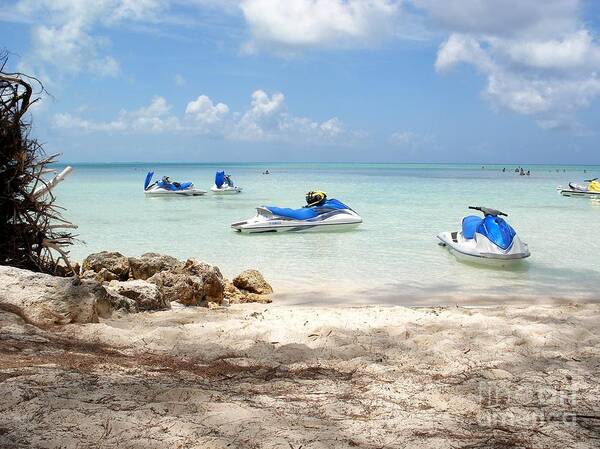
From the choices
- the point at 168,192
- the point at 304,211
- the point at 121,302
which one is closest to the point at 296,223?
the point at 304,211

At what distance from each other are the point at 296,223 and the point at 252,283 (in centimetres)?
719

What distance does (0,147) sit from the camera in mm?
5512

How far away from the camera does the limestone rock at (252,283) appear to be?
7622 mm

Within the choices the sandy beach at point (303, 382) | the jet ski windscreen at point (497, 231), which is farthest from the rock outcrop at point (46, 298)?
the jet ski windscreen at point (497, 231)

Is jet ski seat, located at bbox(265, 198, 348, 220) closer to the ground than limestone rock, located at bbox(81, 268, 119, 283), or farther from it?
farther from it

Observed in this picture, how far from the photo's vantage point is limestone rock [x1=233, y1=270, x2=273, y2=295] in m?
7.62

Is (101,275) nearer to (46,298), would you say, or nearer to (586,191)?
(46,298)

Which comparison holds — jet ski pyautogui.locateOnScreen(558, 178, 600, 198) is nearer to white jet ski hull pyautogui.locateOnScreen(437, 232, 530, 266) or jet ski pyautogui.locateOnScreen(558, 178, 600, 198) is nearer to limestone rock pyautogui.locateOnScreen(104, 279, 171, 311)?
white jet ski hull pyautogui.locateOnScreen(437, 232, 530, 266)

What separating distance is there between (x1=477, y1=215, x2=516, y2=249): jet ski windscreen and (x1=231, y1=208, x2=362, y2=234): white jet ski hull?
486 cm

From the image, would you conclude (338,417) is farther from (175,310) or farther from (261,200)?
(261,200)

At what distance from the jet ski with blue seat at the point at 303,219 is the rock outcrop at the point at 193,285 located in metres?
7.35

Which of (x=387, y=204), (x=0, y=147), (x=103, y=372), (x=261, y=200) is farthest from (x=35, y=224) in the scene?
(x=261, y=200)

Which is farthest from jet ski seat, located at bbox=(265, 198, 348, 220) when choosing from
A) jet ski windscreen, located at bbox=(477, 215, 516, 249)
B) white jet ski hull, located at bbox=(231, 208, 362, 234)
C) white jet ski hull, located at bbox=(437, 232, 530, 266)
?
jet ski windscreen, located at bbox=(477, 215, 516, 249)

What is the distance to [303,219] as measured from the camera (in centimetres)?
1484
